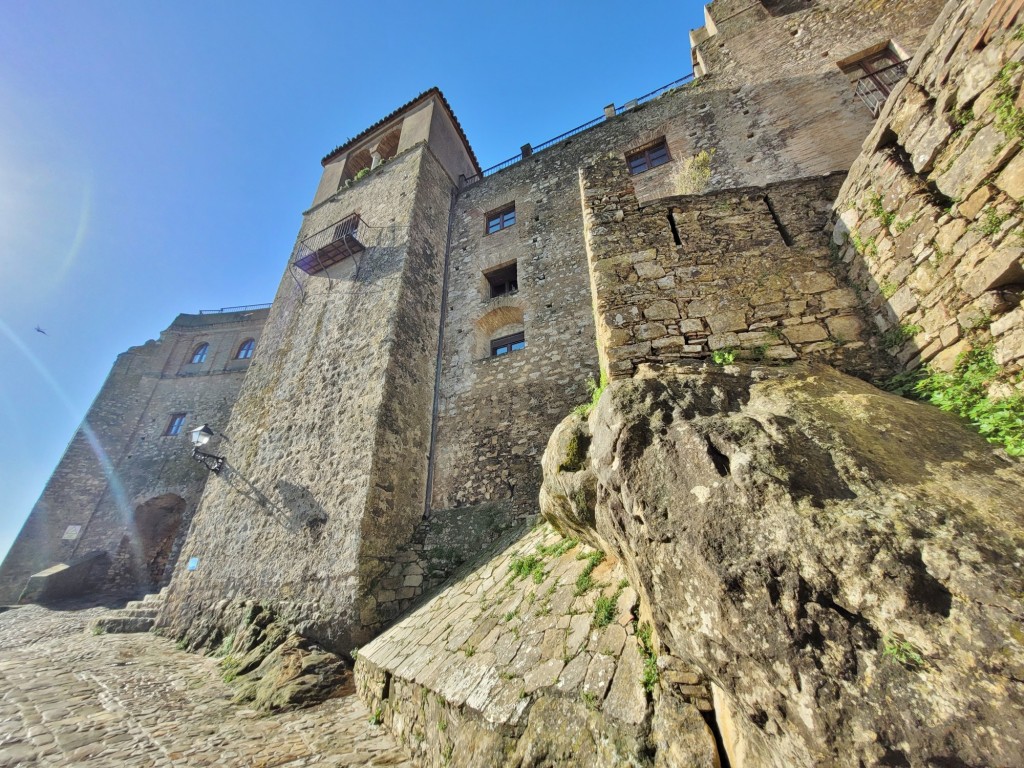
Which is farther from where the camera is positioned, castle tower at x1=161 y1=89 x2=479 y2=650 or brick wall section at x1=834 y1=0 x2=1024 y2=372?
castle tower at x1=161 y1=89 x2=479 y2=650

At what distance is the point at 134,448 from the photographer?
15.9 m

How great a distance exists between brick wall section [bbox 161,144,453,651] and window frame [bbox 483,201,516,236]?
1415mm

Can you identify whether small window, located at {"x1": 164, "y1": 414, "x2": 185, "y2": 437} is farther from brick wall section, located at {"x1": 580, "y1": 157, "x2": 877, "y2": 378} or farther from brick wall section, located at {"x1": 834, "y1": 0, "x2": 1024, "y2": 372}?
brick wall section, located at {"x1": 834, "y1": 0, "x2": 1024, "y2": 372}

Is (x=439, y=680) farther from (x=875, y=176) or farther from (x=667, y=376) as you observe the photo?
(x=875, y=176)

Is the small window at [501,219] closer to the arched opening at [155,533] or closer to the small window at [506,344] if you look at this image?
the small window at [506,344]

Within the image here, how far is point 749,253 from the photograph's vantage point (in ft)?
12.4

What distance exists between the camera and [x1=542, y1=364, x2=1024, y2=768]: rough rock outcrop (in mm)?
1386

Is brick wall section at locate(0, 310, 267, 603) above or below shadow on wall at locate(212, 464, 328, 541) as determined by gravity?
above

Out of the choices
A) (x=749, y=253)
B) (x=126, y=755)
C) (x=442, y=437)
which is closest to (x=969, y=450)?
(x=749, y=253)

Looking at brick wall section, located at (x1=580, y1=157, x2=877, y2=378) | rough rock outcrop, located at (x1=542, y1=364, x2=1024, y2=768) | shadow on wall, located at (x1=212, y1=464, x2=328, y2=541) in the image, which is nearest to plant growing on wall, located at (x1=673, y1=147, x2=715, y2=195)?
brick wall section, located at (x1=580, y1=157, x2=877, y2=378)

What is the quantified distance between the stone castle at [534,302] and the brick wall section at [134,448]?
0.40ft

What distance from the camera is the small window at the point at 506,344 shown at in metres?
9.32

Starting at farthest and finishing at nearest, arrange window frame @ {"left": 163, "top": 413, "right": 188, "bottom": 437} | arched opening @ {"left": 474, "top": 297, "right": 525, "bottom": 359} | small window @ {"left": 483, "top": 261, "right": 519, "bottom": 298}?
window frame @ {"left": 163, "top": 413, "right": 188, "bottom": 437}
small window @ {"left": 483, "top": 261, "right": 519, "bottom": 298}
arched opening @ {"left": 474, "top": 297, "right": 525, "bottom": 359}

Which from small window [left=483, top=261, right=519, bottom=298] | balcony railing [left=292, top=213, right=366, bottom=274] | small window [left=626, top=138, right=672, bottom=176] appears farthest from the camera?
balcony railing [left=292, top=213, right=366, bottom=274]
